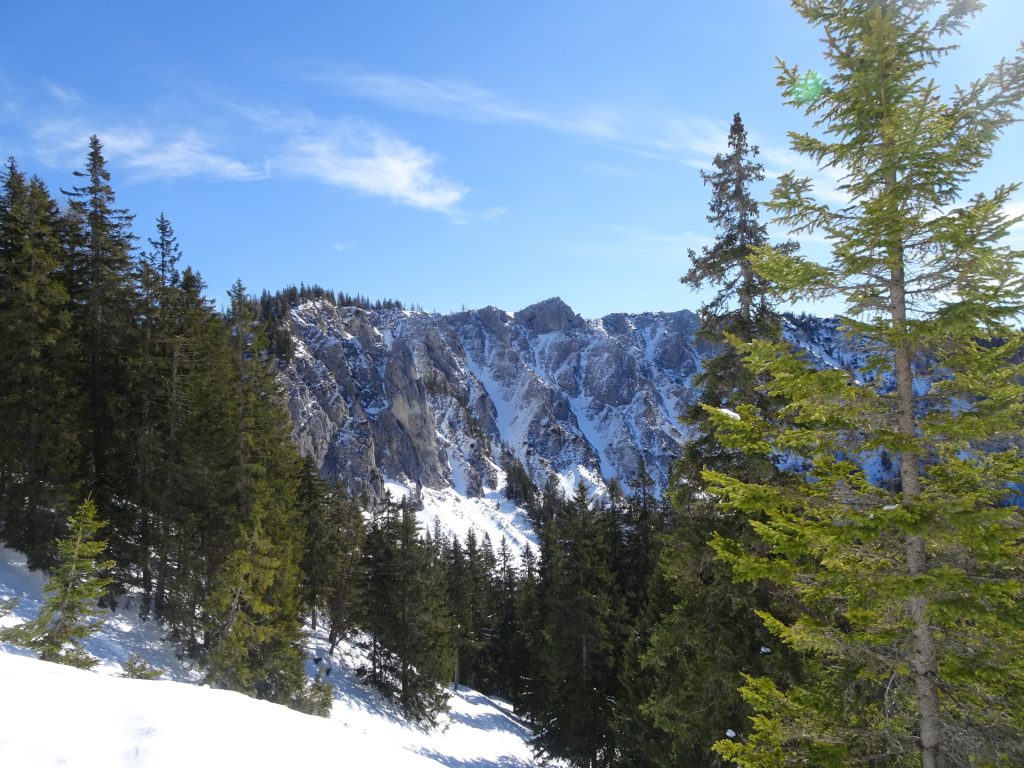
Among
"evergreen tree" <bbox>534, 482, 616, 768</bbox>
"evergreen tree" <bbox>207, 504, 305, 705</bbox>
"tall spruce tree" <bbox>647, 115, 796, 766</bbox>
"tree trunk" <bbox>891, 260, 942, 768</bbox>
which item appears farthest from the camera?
"evergreen tree" <bbox>534, 482, 616, 768</bbox>

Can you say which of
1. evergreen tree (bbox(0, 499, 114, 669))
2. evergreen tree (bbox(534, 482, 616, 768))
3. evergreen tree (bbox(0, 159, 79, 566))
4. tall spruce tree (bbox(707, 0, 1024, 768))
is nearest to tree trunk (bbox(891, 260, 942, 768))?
tall spruce tree (bbox(707, 0, 1024, 768))

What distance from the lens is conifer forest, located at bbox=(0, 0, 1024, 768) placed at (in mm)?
6398

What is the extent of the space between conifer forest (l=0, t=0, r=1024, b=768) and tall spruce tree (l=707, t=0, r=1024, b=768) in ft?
0.12

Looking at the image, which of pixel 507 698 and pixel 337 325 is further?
pixel 337 325

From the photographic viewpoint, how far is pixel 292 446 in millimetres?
27797

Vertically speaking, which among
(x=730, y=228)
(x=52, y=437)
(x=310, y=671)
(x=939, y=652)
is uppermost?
Result: (x=730, y=228)

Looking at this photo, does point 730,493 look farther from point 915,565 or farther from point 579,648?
point 579,648

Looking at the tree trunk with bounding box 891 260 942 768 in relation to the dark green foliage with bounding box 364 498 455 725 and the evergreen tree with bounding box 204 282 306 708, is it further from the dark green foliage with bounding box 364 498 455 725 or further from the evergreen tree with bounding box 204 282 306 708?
the dark green foliage with bounding box 364 498 455 725

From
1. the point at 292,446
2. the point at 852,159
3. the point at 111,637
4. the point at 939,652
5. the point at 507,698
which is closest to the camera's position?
the point at 939,652

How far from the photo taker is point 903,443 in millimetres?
6512

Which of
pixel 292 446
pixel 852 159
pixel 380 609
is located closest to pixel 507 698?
pixel 380 609

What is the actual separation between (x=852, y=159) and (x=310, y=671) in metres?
32.1

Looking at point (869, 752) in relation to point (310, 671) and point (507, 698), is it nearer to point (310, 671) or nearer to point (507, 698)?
point (310, 671)

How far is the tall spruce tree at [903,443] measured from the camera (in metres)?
6.09
